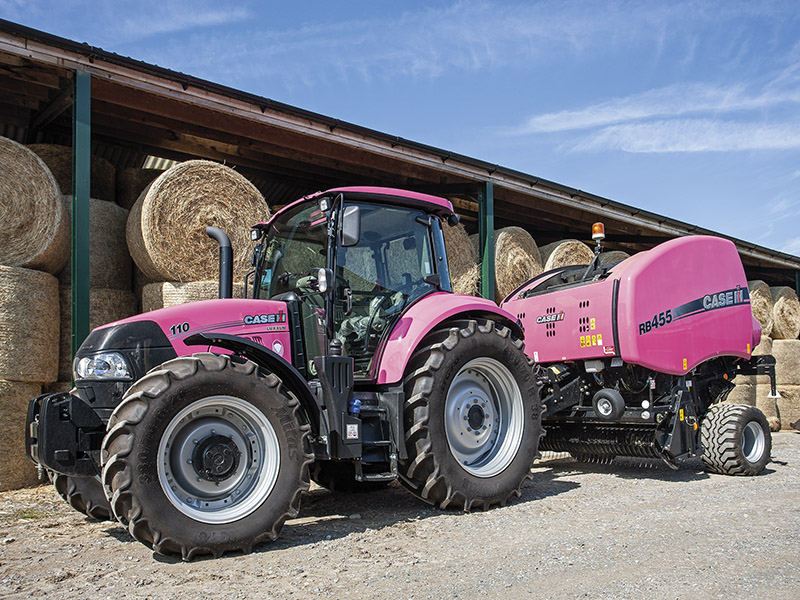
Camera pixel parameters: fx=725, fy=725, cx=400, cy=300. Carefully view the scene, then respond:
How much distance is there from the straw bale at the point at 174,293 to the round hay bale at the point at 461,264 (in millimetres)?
3462

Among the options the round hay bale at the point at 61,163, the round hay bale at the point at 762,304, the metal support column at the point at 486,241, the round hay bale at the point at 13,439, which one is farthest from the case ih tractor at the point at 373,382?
the round hay bale at the point at 762,304

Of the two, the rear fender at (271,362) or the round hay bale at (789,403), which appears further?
the round hay bale at (789,403)

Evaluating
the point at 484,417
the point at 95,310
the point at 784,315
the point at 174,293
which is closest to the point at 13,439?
the point at 95,310

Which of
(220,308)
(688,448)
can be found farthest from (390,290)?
(688,448)

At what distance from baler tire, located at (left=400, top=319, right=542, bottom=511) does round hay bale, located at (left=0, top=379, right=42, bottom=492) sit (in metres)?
2.98

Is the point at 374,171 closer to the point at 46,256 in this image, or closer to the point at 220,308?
the point at 46,256

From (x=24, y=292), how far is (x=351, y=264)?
2.70 m

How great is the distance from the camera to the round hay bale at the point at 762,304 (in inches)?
491

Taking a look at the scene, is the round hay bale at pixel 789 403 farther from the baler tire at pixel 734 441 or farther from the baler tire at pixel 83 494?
the baler tire at pixel 83 494

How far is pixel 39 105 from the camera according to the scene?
727cm

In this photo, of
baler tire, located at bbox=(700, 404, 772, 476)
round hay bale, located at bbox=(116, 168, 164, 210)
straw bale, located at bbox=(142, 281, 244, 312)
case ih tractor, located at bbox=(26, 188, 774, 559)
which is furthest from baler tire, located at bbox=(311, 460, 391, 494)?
round hay bale, located at bbox=(116, 168, 164, 210)

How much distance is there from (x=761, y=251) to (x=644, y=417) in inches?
365

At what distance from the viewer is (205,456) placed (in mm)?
3820

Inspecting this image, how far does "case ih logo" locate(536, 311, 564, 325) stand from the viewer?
21.6ft
